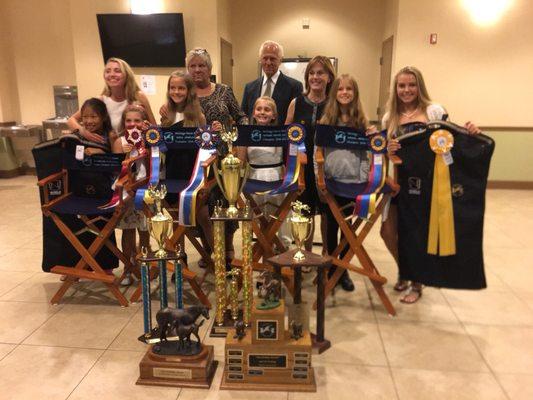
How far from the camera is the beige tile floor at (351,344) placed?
2014 millimetres

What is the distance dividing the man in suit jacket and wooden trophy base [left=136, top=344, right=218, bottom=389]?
195 cm

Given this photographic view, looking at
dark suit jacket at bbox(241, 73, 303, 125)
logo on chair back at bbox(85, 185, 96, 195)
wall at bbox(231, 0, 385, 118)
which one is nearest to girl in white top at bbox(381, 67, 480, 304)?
dark suit jacket at bbox(241, 73, 303, 125)

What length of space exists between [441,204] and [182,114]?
171cm

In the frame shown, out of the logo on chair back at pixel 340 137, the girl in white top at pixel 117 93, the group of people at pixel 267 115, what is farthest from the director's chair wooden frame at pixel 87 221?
the logo on chair back at pixel 340 137

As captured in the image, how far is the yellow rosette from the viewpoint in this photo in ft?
8.19

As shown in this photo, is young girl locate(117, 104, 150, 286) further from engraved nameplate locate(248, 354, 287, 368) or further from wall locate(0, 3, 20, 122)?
wall locate(0, 3, 20, 122)

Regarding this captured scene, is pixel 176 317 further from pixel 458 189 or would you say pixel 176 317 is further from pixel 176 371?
pixel 458 189

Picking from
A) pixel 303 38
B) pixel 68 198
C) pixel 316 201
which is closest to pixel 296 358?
pixel 316 201

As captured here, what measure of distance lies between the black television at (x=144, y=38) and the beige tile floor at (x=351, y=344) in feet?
11.4

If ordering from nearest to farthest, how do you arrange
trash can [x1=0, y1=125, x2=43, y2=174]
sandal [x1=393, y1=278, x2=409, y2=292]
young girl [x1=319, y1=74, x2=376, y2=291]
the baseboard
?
young girl [x1=319, y1=74, x2=376, y2=291], sandal [x1=393, y1=278, x2=409, y2=292], the baseboard, trash can [x1=0, y1=125, x2=43, y2=174]

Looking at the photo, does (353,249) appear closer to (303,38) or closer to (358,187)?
(358,187)

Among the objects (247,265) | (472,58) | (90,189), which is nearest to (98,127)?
(90,189)

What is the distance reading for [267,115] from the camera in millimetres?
2930

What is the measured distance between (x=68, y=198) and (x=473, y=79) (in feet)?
17.5
